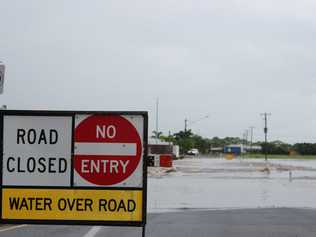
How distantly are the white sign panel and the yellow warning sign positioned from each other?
10 cm

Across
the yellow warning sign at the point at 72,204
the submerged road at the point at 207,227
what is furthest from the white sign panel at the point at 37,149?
the submerged road at the point at 207,227

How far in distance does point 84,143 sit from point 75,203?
0.48 meters

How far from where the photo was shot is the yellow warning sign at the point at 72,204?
5.62 metres

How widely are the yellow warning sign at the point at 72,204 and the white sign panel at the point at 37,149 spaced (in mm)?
97

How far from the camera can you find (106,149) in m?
5.57

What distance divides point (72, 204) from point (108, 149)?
52 centimetres

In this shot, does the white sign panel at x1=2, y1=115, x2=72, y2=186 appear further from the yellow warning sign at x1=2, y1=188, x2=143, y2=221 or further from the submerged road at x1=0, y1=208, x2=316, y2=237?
the submerged road at x1=0, y1=208, x2=316, y2=237

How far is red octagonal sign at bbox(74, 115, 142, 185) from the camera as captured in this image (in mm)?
5551

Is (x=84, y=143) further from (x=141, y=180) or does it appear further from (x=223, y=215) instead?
(x=223, y=215)

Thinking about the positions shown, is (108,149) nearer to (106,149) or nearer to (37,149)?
(106,149)

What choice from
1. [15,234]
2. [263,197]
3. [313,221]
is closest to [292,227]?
[313,221]

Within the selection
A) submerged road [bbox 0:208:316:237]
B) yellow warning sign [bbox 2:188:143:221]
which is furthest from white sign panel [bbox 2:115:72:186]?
submerged road [bbox 0:208:316:237]

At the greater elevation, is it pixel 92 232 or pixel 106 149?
pixel 106 149

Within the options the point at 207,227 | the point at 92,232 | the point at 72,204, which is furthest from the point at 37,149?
the point at 207,227
